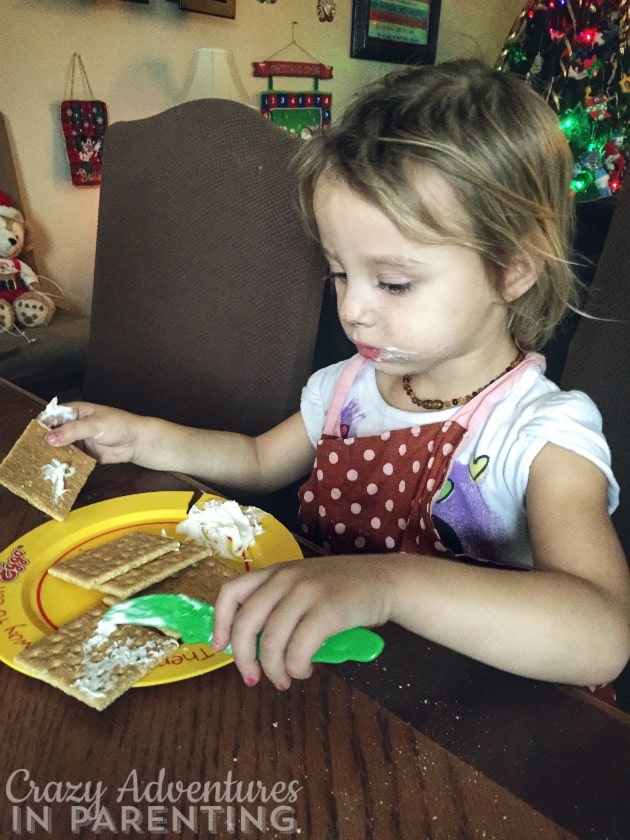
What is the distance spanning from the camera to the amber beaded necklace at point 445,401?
90cm

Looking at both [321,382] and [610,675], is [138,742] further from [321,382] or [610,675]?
[321,382]

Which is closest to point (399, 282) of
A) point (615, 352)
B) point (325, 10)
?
point (615, 352)

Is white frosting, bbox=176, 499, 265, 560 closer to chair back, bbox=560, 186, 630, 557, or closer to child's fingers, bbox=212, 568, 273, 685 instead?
child's fingers, bbox=212, 568, 273, 685

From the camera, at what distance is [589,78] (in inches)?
109

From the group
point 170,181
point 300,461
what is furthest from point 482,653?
point 170,181

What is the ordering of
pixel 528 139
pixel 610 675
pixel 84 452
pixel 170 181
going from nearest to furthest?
pixel 610 675, pixel 528 139, pixel 84 452, pixel 170 181

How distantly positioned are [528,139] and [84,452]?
2.31 ft

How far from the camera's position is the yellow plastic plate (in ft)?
1.72

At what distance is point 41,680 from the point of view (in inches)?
20.1

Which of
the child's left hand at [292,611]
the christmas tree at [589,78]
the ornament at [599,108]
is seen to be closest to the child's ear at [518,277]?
the child's left hand at [292,611]

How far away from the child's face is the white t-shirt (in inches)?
4.2

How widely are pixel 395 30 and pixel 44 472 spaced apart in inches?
146

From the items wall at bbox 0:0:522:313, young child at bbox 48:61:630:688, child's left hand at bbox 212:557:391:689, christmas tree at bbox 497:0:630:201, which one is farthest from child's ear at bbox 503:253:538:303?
christmas tree at bbox 497:0:630:201

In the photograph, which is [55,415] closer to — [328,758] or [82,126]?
[328,758]
